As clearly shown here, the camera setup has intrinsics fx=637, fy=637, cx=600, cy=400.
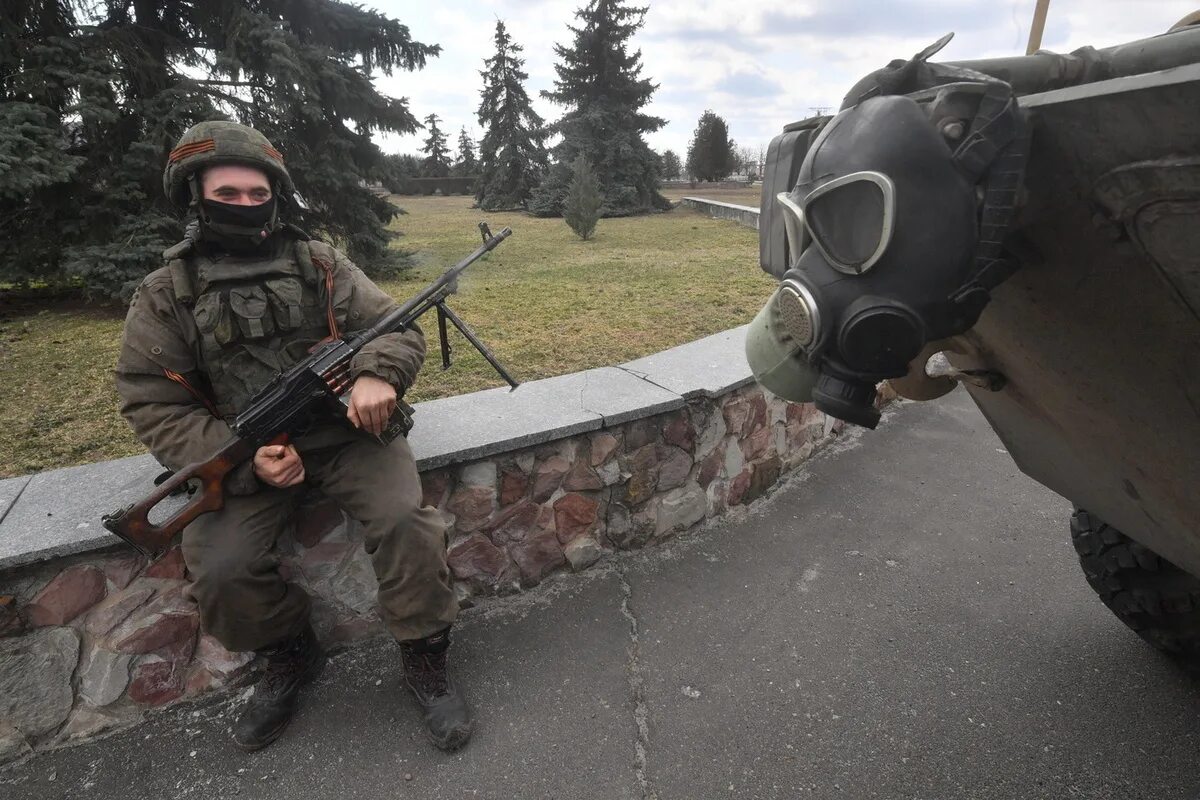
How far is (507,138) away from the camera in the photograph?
2581 centimetres

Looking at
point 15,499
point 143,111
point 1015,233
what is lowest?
point 15,499

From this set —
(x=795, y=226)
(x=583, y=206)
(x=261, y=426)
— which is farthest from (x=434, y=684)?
(x=583, y=206)

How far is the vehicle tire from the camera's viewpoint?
196 cm

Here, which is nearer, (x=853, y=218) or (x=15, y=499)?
(x=853, y=218)

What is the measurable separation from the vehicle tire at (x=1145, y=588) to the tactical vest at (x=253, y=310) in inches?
107

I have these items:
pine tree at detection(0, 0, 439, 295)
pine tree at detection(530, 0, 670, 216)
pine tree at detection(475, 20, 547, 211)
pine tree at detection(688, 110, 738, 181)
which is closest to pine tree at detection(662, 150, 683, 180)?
pine tree at detection(688, 110, 738, 181)

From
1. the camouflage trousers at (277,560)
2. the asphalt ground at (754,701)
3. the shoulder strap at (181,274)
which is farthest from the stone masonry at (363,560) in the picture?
the shoulder strap at (181,274)

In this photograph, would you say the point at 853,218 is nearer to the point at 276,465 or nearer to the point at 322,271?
the point at 276,465

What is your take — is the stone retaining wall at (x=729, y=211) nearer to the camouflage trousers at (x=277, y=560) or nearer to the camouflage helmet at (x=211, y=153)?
the camouflage helmet at (x=211, y=153)

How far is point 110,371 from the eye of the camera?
14.7ft

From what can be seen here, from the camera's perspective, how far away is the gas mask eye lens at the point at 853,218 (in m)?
0.86

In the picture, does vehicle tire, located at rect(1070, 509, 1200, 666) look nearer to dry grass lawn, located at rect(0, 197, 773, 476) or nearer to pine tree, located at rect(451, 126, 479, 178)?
dry grass lawn, located at rect(0, 197, 773, 476)

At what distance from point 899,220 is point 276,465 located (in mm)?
1906

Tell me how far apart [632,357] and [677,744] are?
294 cm
